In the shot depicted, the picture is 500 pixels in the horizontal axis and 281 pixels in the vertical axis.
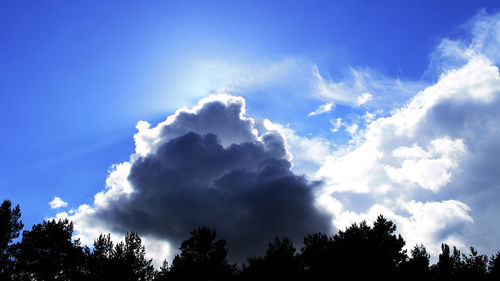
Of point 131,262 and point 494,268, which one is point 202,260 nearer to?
point 131,262

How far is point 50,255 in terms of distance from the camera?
35531 millimetres

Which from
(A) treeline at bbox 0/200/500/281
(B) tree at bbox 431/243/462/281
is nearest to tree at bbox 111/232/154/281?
(A) treeline at bbox 0/200/500/281

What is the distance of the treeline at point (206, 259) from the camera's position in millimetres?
32906

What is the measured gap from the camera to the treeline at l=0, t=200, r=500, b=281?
32906 millimetres

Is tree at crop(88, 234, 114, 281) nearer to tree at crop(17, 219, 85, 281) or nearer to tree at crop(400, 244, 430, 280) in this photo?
tree at crop(17, 219, 85, 281)

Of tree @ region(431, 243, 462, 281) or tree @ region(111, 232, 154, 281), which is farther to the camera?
tree @ region(431, 243, 462, 281)

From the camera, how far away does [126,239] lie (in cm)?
3653

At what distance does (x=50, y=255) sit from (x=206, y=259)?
20.4 meters

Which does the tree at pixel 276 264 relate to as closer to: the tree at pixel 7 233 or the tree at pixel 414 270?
the tree at pixel 414 270

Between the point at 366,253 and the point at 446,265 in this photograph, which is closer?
the point at 366,253

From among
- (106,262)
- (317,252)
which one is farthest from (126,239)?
(317,252)

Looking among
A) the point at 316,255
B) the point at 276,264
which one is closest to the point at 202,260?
the point at 276,264

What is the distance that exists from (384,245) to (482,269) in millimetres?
21670

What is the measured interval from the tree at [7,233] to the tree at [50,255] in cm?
102
